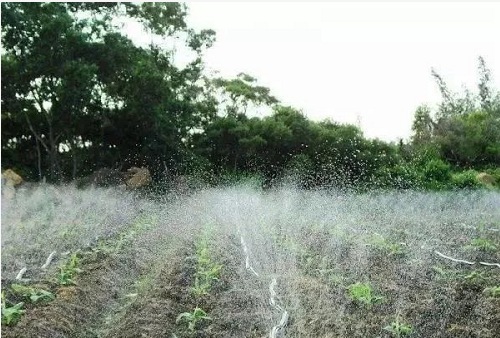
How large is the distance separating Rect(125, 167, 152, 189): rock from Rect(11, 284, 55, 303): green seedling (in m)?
3.75

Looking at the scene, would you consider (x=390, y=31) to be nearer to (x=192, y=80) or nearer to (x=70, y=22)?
(x=192, y=80)

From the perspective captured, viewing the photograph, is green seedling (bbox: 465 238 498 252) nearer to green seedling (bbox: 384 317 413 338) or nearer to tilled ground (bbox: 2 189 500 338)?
tilled ground (bbox: 2 189 500 338)

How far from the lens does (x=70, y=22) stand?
607 cm

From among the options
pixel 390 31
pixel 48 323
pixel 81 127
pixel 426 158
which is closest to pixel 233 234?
pixel 81 127

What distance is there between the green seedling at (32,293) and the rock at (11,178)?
3.26m

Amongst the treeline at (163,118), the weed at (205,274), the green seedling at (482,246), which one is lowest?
the weed at (205,274)

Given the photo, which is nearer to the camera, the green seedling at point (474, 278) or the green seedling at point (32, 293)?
the green seedling at point (32, 293)

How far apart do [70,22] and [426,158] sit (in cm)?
528

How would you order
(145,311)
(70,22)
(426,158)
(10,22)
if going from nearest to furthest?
(145,311) < (10,22) < (70,22) < (426,158)

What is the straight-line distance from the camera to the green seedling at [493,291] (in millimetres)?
3199

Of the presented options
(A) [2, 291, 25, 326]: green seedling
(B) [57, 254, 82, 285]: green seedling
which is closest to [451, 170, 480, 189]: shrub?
(B) [57, 254, 82, 285]: green seedling

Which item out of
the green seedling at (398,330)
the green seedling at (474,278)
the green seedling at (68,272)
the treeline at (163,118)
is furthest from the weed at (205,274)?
the treeline at (163,118)

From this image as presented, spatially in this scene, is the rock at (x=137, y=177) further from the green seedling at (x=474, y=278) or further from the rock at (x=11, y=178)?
the green seedling at (x=474, y=278)

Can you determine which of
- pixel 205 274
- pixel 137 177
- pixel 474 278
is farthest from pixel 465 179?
pixel 205 274
